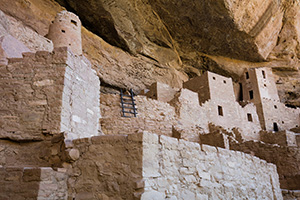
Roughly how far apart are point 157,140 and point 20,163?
2.28 metres

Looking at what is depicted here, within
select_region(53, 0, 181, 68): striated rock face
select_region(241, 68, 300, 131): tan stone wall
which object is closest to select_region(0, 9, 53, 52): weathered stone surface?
select_region(53, 0, 181, 68): striated rock face

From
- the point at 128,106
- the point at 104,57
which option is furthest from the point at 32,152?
the point at 104,57

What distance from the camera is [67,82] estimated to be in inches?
203

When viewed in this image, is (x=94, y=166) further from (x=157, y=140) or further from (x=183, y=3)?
(x=183, y=3)

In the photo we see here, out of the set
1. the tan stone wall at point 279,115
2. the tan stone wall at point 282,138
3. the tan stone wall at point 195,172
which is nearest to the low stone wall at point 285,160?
the tan stone wall at point 195,172

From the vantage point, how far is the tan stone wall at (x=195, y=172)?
3.84m

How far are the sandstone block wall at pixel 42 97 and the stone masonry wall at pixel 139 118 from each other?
13.7 ft

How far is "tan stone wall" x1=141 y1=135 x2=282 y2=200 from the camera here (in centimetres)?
384

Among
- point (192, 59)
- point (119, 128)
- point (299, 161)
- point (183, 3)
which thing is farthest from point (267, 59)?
point (119, 128)

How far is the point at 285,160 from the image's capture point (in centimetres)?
941

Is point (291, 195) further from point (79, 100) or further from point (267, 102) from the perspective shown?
point (267, 102)

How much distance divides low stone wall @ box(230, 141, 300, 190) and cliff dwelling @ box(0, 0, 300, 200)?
0.03 meters

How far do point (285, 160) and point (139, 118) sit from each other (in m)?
5.36

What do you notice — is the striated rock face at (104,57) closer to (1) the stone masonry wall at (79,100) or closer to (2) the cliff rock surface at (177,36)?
(2) the cliff rock surface at (177,36)
